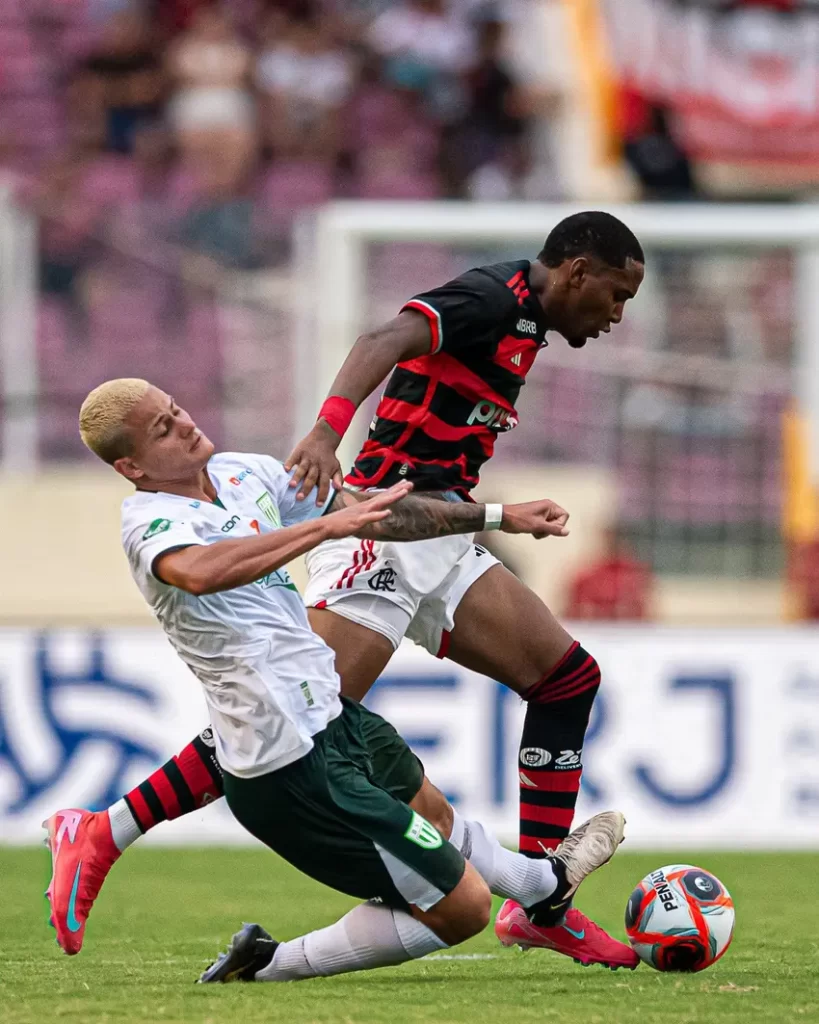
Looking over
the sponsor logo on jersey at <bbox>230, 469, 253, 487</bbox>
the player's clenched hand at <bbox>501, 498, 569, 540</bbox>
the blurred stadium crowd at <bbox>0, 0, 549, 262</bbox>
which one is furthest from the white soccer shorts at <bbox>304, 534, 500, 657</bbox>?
the blurred stadium crowd at <bbox>0, 0, 549, 262</bbox>

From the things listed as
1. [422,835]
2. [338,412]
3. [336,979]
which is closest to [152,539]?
[338,412]

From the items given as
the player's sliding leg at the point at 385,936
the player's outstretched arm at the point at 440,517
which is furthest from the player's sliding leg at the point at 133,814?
the player's outstretched arm at the point at 440,517

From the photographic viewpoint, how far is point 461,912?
4777 millimetres

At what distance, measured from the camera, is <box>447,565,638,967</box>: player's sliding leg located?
5742mm

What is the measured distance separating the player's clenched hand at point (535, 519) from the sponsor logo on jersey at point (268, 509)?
65 centimetres

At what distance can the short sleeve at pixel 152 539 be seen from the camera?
14.7ft

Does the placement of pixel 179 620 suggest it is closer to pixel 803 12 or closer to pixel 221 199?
pixel 221 199

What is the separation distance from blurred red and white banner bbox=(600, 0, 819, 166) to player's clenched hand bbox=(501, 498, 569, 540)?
964cm

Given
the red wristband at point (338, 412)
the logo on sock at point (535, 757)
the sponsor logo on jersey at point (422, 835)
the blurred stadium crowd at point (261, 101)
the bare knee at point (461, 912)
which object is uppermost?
the blurred stadium crowd at point (261, 101)

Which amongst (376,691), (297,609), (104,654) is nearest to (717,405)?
(376,691)

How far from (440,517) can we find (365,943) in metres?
1.28

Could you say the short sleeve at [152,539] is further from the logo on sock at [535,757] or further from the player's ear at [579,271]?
the logo on sock at [535,757]

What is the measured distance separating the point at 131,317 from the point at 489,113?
451cm

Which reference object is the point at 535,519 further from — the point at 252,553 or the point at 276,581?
the point at 252,553
